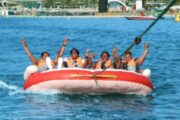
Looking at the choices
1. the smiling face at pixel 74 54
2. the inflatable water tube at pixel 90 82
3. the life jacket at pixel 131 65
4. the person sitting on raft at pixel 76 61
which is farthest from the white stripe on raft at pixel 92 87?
the smiling face at pixel 74 54

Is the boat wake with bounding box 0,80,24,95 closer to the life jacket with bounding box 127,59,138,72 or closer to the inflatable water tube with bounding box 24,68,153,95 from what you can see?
the inflatable water tube with bounding box 24,68,153,95

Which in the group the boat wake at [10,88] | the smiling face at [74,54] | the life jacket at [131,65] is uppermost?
→ the smiling face at [74,54]

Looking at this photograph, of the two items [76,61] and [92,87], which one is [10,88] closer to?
[76,61]

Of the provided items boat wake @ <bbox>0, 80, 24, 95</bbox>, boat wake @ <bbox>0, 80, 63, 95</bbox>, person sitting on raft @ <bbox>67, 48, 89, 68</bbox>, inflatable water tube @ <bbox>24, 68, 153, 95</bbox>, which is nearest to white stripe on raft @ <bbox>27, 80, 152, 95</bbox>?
inflatable water tube @ <bbox>24, 68, 153, 95</bbox>

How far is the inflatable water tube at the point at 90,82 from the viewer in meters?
20.0

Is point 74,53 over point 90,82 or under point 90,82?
over

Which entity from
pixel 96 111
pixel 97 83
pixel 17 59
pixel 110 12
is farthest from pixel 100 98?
pixel 110 12

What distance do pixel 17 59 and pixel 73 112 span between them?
2073 centimetres

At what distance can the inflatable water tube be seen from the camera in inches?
789

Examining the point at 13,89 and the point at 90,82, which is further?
the point at 13,89

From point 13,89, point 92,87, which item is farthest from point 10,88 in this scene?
point 92,87

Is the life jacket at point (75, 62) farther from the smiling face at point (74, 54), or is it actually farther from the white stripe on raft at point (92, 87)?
the white stripe on raft at point (92, 87)

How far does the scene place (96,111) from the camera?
18.2m

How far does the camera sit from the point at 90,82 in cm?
2008
